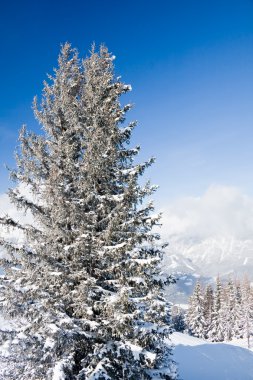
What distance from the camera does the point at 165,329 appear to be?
36.8 feet

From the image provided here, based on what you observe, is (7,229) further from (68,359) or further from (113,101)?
(113,101)

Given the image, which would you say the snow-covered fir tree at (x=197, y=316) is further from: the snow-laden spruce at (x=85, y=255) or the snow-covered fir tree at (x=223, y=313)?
the snow-laden spruce at (x=85, y=255)

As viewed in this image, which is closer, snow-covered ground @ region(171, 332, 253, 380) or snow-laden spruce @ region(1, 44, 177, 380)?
snow-laden spruce @ region(1, 44, 177, 380)

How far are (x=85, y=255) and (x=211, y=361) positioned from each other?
25540mm

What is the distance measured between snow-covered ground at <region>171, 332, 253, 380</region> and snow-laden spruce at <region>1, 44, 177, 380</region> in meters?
18.2

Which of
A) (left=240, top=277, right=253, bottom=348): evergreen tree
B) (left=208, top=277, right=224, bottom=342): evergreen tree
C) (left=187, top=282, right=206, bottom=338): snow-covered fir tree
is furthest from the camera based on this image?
(left=208, top=277, right=224, bottom=342): evergreen tree

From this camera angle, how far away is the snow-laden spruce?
1059cm

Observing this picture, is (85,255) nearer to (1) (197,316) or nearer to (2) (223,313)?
(1) (197,316)

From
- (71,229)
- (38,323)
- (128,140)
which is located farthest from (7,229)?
(128,140)

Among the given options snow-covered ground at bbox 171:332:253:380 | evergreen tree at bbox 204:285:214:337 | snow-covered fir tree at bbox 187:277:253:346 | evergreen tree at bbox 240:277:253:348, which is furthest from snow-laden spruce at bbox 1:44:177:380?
evergreen tree at bbox 204:285:214:337

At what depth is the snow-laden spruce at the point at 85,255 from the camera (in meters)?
10.6

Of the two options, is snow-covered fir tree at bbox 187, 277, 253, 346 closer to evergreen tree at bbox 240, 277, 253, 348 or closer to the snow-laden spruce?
evergreen tree at bbox 240, 277, 253, 348

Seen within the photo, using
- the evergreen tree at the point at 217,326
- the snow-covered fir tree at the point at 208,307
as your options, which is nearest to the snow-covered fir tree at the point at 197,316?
the evergreen tree at the point at 217,326

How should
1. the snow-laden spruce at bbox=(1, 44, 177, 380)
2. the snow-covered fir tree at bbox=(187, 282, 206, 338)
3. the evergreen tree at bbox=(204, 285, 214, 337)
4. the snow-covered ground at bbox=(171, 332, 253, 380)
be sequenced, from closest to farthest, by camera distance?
the snow-laden spruce at bbox=(1, 44, 177, 380) < the snow-covered ground at bbox=(171, 332, 253, 380) < the snow-covered fir tree at bbox=(187, 282, 206, 338) < the evergreen tree at bbox=(204, 285, 214, 337)
